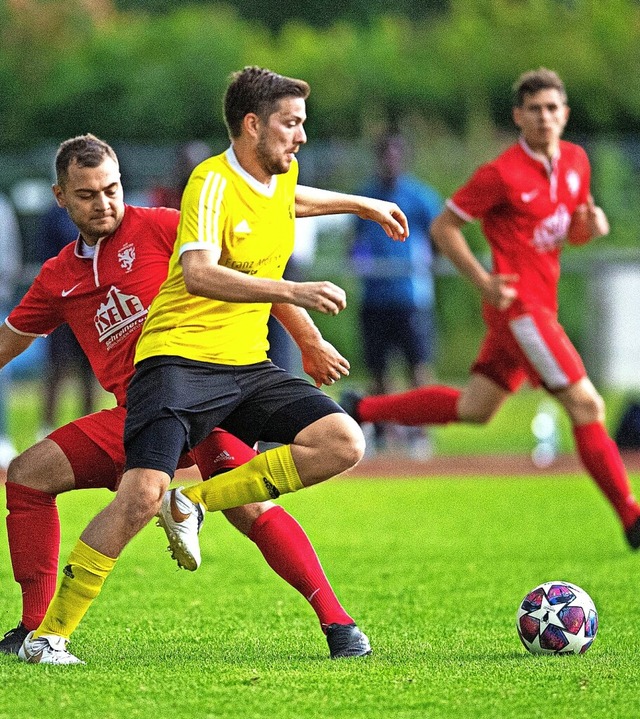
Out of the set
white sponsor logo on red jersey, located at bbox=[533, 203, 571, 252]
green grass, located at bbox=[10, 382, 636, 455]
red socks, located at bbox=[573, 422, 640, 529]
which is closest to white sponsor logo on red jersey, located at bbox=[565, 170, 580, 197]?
white sponsor logo on red jersey, located at bbox=[533, 203, 571, 252]

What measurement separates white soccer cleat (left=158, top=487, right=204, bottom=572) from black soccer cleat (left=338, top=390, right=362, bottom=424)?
4242 mm

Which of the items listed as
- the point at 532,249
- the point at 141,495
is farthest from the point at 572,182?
the point at 141,495

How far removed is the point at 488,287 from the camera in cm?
834

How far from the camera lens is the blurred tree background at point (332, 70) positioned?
1185 inches

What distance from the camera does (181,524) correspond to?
5.18 metres

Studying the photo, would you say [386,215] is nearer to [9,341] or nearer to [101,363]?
[101,363]

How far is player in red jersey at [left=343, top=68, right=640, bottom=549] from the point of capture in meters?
8.26

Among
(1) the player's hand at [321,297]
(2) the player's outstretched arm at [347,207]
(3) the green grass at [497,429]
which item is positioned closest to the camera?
(1) the player's hand at [321,297]

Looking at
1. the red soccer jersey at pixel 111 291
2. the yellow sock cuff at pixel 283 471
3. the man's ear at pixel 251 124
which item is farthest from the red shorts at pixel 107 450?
the man's ear at pixel 251 124

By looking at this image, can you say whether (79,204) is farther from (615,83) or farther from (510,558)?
(615,83)

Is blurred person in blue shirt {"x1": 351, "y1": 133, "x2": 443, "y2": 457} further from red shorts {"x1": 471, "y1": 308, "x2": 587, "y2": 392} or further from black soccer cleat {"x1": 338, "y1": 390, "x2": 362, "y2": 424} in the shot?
red shorts {"x1": 471, "y1": 308, "x2": 587, "y2": 392}

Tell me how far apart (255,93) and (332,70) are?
27963 millimetres

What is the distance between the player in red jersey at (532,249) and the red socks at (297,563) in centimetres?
305

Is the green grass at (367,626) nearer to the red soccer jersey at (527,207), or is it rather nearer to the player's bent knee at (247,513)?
the player's bent knee at (247,513)
